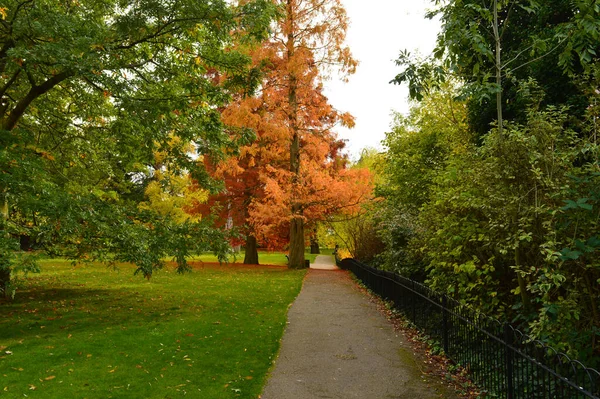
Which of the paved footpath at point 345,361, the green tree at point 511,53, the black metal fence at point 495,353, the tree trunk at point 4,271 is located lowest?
the paved footpath at point 345,361

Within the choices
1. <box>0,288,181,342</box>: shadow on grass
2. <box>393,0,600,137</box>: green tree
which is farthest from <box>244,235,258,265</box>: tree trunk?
<box>393,0,600,137</box>: green tree

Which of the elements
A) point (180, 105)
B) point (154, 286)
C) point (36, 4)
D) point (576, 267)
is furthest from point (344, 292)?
point (36, 4)

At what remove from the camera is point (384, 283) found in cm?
1284

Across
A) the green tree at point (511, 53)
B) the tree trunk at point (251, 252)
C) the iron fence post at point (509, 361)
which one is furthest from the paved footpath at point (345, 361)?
the tree trunk at point (251, 252)

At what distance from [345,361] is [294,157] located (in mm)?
18063

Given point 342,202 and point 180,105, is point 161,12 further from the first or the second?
point 342,202

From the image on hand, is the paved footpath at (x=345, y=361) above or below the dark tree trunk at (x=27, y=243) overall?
below

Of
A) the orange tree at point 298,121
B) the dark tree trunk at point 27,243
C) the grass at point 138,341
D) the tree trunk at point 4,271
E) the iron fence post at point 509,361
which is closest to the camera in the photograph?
the iron fence post at point 509,361

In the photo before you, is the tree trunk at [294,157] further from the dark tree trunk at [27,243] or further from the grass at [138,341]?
the dark tree trunk at [27,243]

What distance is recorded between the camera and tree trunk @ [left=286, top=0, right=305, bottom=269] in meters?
22.3

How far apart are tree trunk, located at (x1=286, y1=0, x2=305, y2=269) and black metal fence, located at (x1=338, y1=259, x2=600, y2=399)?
1215 centimetres

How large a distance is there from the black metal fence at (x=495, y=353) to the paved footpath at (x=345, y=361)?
0.61 m

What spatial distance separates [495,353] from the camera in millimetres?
5973

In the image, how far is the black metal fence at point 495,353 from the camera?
13.5 ft
